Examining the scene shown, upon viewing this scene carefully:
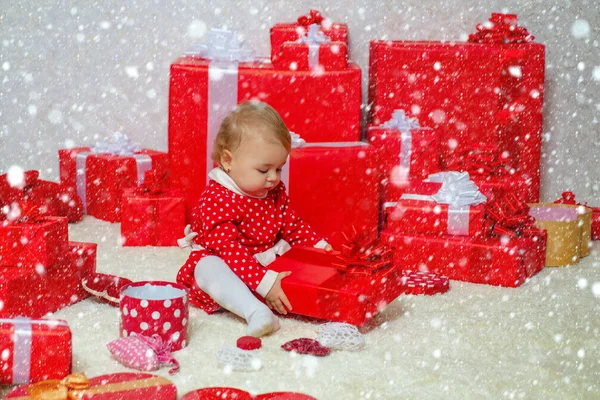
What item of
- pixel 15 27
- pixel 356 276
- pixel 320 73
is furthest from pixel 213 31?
pixel 356 276

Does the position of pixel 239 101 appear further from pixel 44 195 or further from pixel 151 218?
pixel 44 195

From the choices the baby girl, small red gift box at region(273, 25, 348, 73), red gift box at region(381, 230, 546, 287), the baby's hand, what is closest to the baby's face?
the baby girl

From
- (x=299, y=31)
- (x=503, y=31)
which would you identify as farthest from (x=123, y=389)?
(x=503, y=31)

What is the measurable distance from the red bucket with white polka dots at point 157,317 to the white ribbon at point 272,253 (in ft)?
1.24

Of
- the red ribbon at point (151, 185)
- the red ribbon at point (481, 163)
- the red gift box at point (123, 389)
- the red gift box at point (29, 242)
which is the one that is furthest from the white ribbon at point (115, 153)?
the red gift box at point (123, 389)

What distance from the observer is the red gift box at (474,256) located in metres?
2.21

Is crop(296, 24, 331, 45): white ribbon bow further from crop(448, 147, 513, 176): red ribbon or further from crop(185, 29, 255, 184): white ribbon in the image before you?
crop(448, 147, 513, 176): red ribbon

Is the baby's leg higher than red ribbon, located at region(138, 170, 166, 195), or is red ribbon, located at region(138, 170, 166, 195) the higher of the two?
red ribbon, located at region(138, 170, 166, 195)

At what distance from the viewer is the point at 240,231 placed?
207 centimetres

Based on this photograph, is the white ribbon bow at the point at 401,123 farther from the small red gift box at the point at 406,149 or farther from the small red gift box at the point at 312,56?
the small red gift box at the point at 312,56

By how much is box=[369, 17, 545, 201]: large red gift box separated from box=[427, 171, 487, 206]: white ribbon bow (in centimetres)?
40

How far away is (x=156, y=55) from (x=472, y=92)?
120 centimetres

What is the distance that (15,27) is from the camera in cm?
313

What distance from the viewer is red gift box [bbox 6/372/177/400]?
134cm
